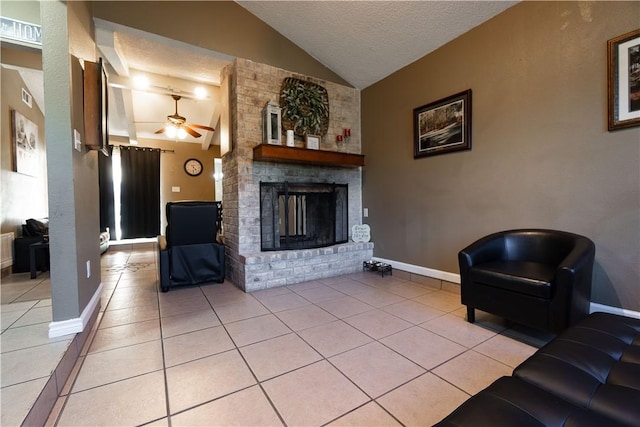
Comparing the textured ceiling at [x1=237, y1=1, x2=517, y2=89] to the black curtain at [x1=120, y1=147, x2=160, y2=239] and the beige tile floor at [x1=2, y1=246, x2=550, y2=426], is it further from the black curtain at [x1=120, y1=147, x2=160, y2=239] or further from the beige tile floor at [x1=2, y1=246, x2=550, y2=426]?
the black curtain at [x1=120, y1=147, x2=160, y2=239]

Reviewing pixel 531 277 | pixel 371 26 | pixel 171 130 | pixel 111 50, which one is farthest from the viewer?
pixel 171 130

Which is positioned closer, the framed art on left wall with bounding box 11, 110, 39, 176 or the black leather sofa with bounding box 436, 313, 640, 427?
the black leather sofa with bounding box 436, 313, 640, 427

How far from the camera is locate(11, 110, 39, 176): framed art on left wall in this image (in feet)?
12.4

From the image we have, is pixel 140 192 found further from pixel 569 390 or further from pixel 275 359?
pixel 569 390

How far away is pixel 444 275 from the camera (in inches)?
119

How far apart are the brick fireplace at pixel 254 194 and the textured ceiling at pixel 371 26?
521mm

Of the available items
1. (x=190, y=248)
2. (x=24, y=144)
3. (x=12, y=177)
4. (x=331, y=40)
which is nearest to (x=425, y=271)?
(x=190, y=248)

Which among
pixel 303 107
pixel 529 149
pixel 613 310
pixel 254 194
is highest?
pixel 303 107

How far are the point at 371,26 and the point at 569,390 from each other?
341cm

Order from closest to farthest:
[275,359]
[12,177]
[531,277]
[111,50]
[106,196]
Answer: [275,359]
[531,277]
[111,50]
[12,177]
[106,196]

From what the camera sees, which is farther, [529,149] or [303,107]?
[303,107]

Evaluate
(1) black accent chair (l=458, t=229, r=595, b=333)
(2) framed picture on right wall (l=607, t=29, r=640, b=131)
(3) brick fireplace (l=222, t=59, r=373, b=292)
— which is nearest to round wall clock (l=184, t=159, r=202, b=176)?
(3) brick fireplace (l=222, t=59, r=373, b=292)

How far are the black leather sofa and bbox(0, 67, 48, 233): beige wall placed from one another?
536 centimetres

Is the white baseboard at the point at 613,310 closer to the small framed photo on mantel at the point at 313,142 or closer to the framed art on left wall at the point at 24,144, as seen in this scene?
the small framed photo on mantel at the point at 313,142
